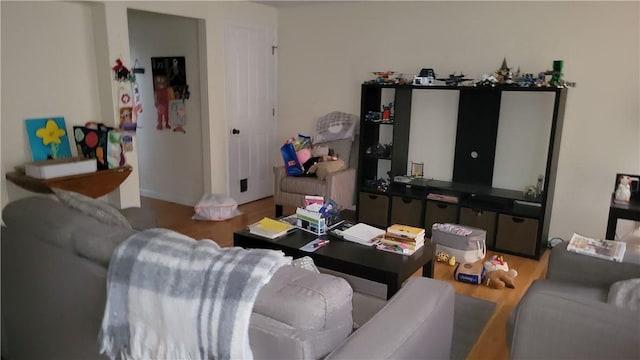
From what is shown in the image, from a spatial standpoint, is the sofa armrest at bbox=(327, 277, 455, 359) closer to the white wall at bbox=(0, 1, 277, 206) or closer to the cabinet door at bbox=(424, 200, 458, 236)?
the cabinet door at bbox=(424, 200, 458, 236)

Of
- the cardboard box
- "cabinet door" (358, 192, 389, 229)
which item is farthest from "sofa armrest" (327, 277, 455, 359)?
the cardboard box

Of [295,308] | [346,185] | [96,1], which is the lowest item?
[346,185]

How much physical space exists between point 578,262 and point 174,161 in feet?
13.8

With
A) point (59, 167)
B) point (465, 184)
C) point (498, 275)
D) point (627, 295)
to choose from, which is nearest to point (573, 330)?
point (627, 295)

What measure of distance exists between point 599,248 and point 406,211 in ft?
6.47

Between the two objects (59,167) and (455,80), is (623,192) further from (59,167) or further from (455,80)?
(59,167)

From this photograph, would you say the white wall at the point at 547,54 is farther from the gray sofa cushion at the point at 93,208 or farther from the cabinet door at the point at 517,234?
the gray sofa cushion at the point at 93,208

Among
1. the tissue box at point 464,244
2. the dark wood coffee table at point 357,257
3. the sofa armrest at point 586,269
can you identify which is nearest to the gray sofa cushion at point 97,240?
the dark wood coffee table at point 357,257

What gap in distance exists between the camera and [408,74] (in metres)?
4.61

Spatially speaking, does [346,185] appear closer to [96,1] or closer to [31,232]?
[96,1]

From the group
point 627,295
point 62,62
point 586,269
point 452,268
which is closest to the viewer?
point 627,295

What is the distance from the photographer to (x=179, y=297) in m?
1.42

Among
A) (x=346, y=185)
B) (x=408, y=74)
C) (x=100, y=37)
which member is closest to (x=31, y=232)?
(x=100, y=37)

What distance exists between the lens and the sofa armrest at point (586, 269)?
231 cm
